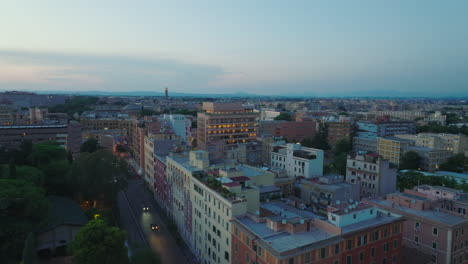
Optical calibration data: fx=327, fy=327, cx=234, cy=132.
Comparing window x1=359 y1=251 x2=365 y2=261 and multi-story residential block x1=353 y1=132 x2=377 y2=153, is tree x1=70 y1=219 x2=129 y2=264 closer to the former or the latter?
window x1=359 y1=251 x2=365 y2=261

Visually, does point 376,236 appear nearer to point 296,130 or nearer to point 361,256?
point 361,256

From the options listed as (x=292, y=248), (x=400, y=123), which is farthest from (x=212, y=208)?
(x=400, y=123)

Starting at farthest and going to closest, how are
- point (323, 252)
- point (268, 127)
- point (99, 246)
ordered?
1. point (268, 127)
2. point (99, 246)
3. point (323, 252)

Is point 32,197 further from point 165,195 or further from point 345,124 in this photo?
point 345,124

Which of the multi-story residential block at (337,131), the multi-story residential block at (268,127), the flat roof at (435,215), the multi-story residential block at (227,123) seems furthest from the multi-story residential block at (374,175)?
the multi-story residential block at (268,127)

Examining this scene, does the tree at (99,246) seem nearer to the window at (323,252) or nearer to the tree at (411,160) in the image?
the window at (323,252)

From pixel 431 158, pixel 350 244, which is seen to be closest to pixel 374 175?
pixel 350 244
